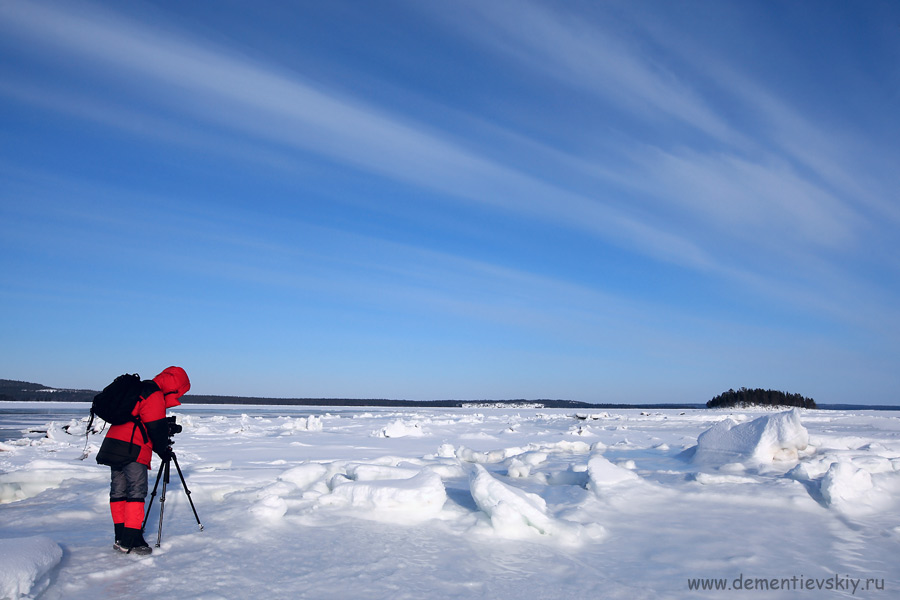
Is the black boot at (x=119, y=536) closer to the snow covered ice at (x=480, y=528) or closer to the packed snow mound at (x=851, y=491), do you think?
the snow covered ice at (x=480, y=528)

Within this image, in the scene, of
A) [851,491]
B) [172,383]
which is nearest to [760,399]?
[851,491]

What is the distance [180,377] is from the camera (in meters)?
4.92

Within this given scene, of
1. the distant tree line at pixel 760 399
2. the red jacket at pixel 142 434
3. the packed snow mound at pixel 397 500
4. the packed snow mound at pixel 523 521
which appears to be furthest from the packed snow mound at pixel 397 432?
the distant tree line at pixel 760 399

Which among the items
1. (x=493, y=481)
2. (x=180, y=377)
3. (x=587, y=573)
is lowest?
(x=587, y=573)

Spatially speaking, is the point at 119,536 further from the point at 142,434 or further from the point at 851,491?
the point at 851,491

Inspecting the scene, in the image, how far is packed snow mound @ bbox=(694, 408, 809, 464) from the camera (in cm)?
783

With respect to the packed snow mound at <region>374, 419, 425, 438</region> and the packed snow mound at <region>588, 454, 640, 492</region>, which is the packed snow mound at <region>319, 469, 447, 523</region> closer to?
the packed snow mound at <region>588, 454, 640, 492</region>

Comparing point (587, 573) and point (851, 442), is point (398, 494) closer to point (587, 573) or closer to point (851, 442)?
point (587, 573)

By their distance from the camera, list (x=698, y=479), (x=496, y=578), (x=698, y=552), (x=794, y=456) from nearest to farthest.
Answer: (x=496, y=578), (x=698, y=552), (x=698, y=479), (x=794, y=456)

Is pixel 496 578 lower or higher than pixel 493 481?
lower

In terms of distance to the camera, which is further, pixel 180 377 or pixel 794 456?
pixel 794 456

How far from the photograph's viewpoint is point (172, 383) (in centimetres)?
483

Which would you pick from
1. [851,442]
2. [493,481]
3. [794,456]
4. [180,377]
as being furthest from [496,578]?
[851,442]

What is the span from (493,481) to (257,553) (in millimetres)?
2219
